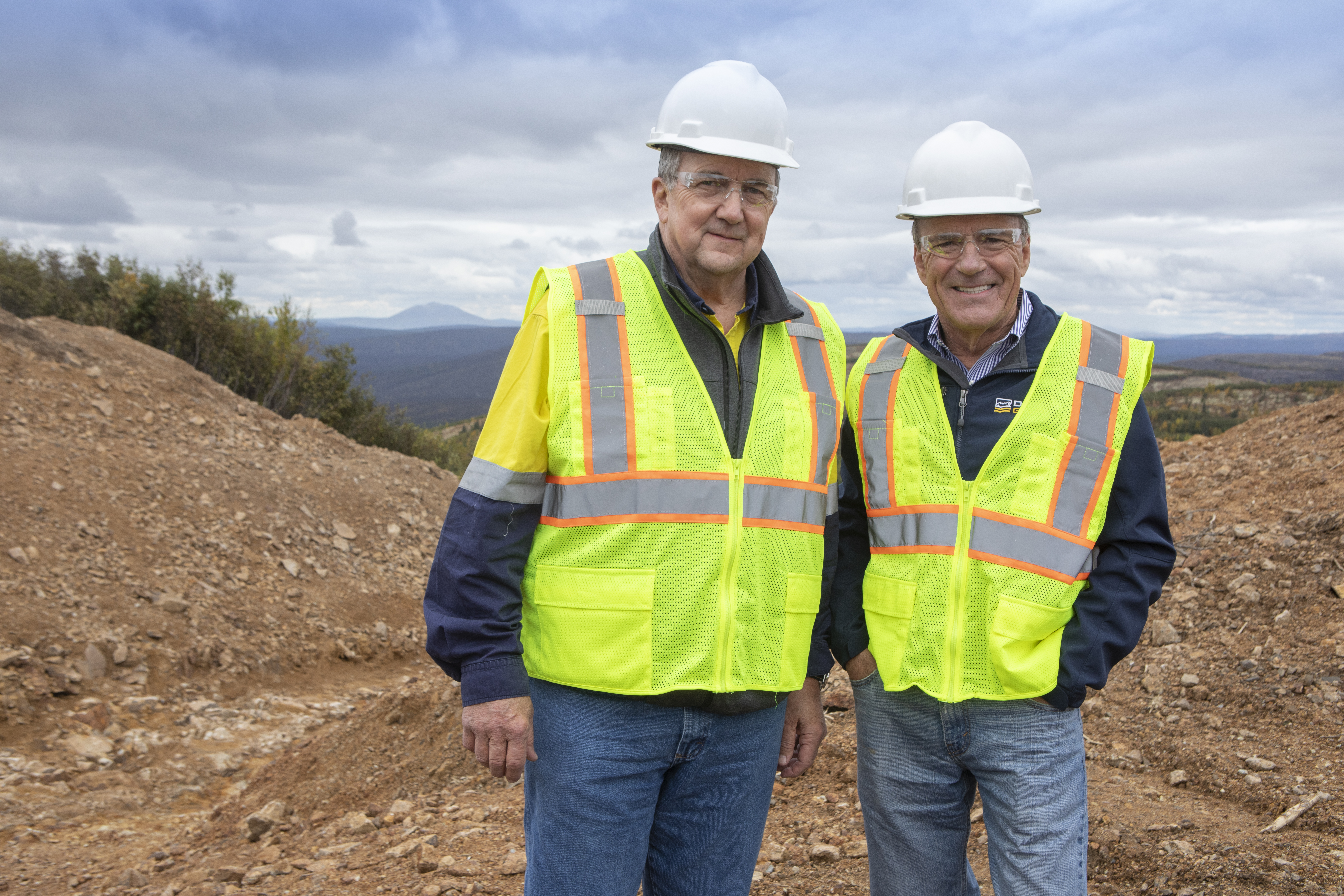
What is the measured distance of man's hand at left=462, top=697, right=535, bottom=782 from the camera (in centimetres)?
210

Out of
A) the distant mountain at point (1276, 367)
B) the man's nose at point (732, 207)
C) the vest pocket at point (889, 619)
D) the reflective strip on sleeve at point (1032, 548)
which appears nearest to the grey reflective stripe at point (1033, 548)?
the reflective strip on sleeve at point (1032, 548)

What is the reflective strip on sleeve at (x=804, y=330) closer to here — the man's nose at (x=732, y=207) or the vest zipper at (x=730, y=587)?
the man's nose at (x=732, y=207)

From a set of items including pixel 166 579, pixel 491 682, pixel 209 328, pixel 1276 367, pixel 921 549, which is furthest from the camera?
pixel 1276 367

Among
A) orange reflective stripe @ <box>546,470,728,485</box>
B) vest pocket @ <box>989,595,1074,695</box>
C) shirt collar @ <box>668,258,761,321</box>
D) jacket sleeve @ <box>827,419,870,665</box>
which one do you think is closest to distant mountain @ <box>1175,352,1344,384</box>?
jacket sleeve @ <box>827,419,870,665</box>

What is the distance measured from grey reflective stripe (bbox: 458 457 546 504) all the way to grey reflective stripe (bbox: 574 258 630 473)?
0.53 ft

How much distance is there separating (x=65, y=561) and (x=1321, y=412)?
11.1m

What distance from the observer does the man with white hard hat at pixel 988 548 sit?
89.9 inches

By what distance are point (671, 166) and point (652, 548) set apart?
1023 millimetres

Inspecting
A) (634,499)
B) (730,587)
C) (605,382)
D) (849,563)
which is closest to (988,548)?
(849,563)

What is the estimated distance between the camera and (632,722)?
84.4 inches

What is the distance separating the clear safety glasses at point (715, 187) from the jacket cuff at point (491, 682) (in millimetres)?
1264

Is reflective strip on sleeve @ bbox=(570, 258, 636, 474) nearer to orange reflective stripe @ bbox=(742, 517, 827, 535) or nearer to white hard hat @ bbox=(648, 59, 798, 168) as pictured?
orange reflective stripe @ bbox=(742, 517, 827, 535)

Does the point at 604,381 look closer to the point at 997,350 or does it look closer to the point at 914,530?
the point at 914,530

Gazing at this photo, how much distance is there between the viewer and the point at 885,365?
2.64 meters
